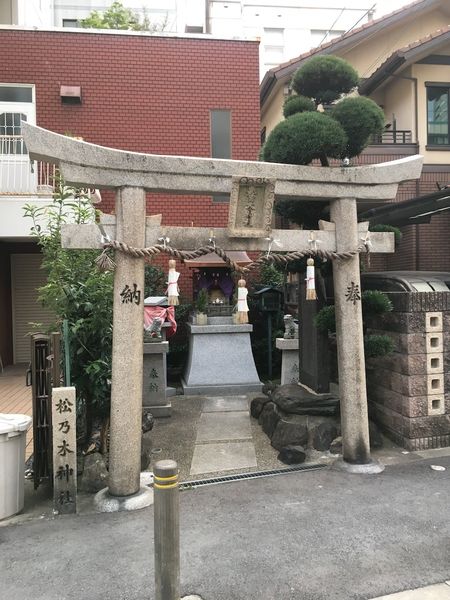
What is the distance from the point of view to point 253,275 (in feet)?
40.8

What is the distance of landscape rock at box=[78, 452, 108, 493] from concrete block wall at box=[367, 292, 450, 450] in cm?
390

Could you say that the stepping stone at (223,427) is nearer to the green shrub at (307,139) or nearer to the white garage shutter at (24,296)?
the green shrub at (307,139)

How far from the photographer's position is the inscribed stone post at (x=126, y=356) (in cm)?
466

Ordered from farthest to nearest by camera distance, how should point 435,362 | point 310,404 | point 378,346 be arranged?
point 310,404, point 435,362, point 378,346

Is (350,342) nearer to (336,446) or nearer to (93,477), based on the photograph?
(336,446)

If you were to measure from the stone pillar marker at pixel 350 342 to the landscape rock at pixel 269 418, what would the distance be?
4.94 ft

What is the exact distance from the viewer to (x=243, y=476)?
5430 mm

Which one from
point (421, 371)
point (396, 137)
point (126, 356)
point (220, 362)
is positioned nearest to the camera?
point (126, 356)

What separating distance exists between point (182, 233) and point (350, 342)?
7.86ft

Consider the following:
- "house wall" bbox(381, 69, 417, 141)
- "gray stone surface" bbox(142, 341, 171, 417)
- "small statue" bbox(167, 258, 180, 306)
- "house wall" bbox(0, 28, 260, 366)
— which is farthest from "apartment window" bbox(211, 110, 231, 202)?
"small statue" bbox(167, 258, 180, 306)

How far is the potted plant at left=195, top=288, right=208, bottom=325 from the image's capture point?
10.3m

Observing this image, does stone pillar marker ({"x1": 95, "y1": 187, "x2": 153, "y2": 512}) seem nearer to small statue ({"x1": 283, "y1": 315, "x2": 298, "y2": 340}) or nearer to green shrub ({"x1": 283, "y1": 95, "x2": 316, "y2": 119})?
green shrub ({"x1": 283, "y1": 95, "x2": 316, "y2": 119})

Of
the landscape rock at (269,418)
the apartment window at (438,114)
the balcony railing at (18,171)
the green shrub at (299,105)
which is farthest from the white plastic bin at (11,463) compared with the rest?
the apartment window at (438,114)

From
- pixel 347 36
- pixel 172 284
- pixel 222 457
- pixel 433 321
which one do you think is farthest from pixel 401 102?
pixel 222 457
